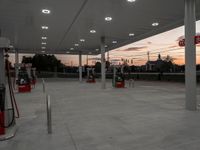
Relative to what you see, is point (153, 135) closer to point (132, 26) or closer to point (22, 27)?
point (132, 26)

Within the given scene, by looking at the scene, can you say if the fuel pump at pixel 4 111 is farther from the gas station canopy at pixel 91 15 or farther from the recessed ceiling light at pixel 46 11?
the recessed ceiling light at pixel 46 11

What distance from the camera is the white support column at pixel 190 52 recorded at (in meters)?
6.15

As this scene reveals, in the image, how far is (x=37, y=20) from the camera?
949cm

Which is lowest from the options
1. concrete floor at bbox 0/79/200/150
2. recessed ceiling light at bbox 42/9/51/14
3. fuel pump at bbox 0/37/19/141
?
concrete floor at bbox 0/79/200/150

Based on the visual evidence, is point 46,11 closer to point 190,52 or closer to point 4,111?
point 4,111

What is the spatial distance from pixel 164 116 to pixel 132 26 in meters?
6.86

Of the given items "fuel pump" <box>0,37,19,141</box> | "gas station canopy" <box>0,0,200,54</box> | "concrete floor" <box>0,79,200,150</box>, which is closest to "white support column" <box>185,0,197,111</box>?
"concrete floor" <box>0,79,200,150</box>

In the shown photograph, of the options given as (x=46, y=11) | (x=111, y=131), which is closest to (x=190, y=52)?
(x=111, y=131)

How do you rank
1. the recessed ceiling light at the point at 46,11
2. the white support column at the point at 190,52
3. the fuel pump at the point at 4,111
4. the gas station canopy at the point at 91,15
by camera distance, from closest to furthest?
the fuel pump at the point at 4,111
the white support column at the point at 190,52
the gas station canopy at the point at 91,15
the recessed ceiling light at the point at 46,11

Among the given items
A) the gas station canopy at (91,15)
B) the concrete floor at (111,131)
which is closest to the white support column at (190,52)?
the concrete floor at (111,131)

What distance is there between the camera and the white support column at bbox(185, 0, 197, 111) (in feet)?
20.2

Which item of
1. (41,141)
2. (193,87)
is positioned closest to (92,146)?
(41,141)

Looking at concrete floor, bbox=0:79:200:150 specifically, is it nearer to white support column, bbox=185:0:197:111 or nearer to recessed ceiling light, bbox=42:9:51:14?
white support column, bbox=185:0:197:111

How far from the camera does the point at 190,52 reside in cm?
615
